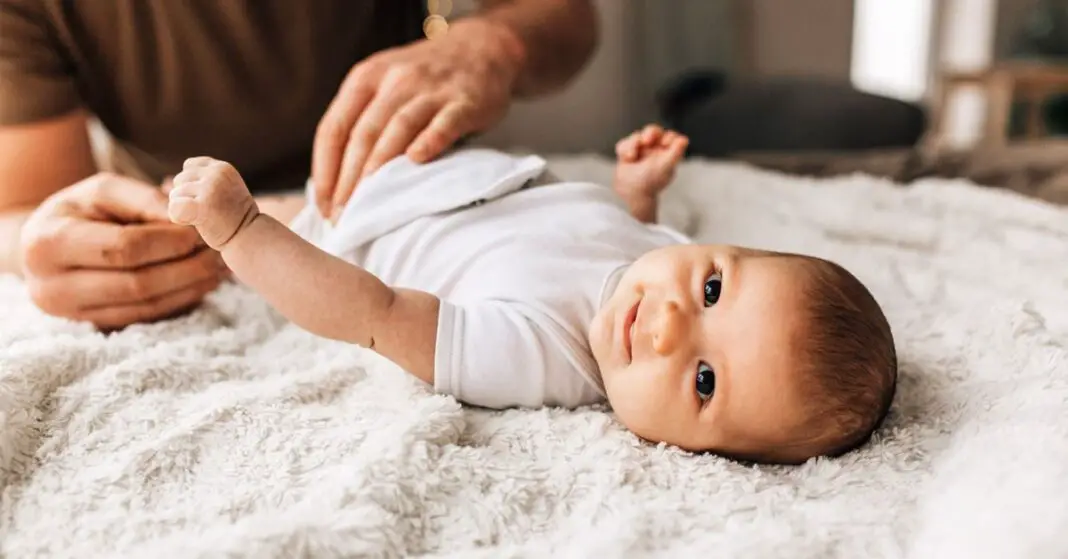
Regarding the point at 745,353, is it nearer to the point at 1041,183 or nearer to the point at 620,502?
the point at 620,502

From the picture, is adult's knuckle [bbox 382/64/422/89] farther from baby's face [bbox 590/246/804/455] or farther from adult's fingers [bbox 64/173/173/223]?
baby's face [bbox 590/246/804/455]

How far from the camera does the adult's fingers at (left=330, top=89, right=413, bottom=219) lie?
93 cm

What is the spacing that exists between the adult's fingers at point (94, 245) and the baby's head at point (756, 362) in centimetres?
42

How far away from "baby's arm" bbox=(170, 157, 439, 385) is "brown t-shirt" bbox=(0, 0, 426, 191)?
1.74 ft

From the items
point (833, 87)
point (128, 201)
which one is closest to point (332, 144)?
point (128, 201)

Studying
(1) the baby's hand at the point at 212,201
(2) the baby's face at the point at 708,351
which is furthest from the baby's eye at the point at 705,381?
(1) the baby's hand at the point at 212,201

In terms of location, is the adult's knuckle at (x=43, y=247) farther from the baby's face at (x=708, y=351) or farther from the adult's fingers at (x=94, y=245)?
the baby's face at (x=708, y=351)

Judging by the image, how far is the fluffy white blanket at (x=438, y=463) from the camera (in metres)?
0.52

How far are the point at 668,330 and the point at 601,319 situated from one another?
79 mm

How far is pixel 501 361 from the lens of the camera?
731 mm

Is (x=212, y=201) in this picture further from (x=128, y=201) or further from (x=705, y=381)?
(x=705, y=381)

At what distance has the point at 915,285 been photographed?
97cm

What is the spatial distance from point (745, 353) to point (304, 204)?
542 mm

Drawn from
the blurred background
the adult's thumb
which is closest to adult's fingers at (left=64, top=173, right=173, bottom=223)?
the adult's thumb
